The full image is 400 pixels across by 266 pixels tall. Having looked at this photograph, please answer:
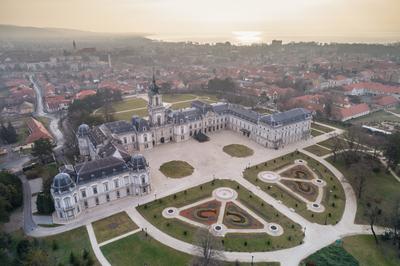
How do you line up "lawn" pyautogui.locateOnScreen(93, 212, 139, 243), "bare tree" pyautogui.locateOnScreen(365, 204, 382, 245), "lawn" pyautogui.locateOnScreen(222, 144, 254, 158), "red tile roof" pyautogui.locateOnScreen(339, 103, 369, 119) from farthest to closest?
"red tile roof" pyautogui.locateOnScreen(339, 103, 369, 119)
"lawn" pyautogui.locateOnScreen(222, 144, 254, 158)
"bare tree" pyautogui.locateOnScreen(365, 204, 382, 245)
"lawn" pyautogui.locateOnScreen(93, 212, 139, 243)

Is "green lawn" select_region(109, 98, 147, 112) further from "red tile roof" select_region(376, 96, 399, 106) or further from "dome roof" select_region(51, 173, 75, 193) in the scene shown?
"red tile roof" select_region(376, 96, 399, 106)

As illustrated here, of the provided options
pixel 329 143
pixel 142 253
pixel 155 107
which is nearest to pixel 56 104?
pixel 155 107

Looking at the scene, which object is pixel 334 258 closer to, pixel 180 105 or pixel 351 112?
A: pixel 351 112

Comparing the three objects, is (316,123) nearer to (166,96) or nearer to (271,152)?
(271,152)

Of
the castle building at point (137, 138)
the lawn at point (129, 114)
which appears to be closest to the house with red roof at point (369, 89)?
the castle building at point (137, 138)

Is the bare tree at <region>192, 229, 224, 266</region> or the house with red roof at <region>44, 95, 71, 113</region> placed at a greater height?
the house with red roof at <region>44, 95, 71, 113</region>

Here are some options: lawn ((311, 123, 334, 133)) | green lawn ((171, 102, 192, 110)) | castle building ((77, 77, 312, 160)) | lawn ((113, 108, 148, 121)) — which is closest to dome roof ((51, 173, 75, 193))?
castle building ((77, 77, 312, 160))
